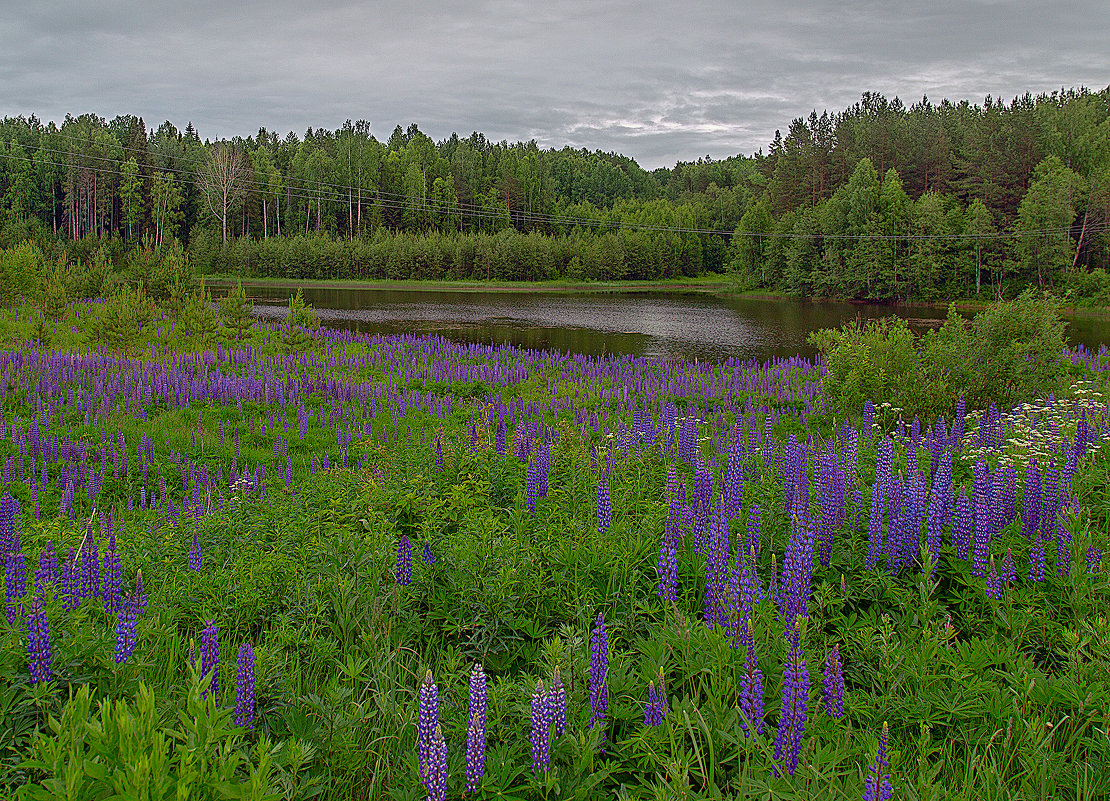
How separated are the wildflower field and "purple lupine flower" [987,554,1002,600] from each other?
0.10ft

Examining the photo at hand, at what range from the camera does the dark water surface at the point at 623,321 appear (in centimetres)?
3303

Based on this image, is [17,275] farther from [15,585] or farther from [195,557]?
[15,585]

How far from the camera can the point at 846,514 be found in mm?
5414

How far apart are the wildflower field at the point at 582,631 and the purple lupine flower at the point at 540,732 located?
1 cm

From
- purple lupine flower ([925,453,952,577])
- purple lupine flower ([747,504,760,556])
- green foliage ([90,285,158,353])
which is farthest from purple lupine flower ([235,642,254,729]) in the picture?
green foliage ([90,285,158,353])

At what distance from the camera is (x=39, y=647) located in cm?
307

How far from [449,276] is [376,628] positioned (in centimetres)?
9063

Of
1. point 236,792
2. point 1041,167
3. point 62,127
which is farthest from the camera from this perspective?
point 62,127

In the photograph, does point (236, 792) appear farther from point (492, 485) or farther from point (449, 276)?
point (449, 276)

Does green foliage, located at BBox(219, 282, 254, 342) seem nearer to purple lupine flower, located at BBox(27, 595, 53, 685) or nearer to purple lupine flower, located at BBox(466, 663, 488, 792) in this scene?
purple lupine flower, located at BBox(27, 595, 53, 685)

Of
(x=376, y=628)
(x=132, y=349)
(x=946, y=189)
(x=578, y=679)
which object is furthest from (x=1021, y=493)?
(x=946, y=189)

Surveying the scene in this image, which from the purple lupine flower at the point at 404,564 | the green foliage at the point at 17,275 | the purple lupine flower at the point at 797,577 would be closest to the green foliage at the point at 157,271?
the green foliage at the point at 17,275

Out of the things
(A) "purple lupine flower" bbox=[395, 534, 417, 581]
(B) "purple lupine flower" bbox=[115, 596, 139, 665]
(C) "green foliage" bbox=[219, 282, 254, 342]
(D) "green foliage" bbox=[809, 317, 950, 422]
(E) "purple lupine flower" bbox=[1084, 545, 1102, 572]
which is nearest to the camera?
(B) "purple lupine flower" bbox=[115, 596, 139, 665]

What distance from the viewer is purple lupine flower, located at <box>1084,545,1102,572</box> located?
447 cm
